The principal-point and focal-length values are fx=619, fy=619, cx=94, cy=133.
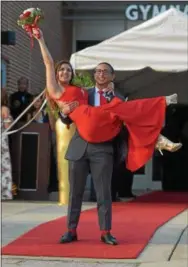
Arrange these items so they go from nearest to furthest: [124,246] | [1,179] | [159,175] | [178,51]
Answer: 1. [124,246]
2. [178,51]
3. [1,179]
4. [159,175]

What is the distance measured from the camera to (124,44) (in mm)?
10008

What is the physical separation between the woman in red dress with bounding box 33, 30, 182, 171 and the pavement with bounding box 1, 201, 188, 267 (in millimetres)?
901

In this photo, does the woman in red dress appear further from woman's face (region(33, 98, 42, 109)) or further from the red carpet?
woman's face (region(33, 98, 42, 109))

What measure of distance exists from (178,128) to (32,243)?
8.65 meters

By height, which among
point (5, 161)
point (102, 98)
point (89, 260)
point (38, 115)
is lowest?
point (89, 260)

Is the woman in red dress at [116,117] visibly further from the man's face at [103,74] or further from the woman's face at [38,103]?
the woman's face at [38,103]

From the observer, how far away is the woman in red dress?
6105 mm

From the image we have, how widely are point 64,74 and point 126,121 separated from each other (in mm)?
793

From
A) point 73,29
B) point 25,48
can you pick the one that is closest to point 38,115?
point 25,48

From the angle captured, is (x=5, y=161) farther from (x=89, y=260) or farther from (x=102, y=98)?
(x=89, y=260)

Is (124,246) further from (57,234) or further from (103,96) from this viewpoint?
(103,96)

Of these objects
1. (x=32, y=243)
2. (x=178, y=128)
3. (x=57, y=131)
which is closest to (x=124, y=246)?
(x=32, y=243)

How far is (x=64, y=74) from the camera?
20.7 feet

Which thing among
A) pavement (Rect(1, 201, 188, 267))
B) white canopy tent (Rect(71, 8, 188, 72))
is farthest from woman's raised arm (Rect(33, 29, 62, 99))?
white canopy tent (Rect(71, 8, 188, 72))
